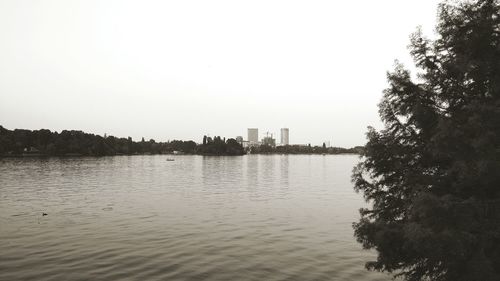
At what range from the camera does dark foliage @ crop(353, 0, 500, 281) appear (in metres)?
14.3

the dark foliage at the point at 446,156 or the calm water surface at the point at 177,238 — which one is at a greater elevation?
the dark foliage at the point at 446,156

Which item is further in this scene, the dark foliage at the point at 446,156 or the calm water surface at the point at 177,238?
the calm water surface at the point at 177,238

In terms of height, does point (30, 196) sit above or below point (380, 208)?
below

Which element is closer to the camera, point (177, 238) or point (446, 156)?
point (446, 156)

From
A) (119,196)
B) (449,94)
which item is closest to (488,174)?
(449,94)

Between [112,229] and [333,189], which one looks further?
[333,189]

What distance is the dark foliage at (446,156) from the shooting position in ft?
46.8

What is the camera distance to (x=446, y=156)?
1608cm

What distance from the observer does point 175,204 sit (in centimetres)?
5494

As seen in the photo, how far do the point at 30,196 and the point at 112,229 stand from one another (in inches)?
1216

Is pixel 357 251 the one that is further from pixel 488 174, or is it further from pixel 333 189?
pixel 333 189

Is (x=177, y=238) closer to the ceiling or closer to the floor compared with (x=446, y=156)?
closer to the floor

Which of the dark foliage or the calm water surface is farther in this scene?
the calm water surface

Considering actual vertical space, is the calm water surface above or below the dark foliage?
below
